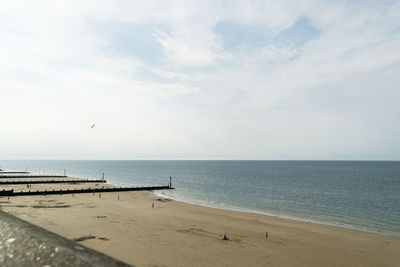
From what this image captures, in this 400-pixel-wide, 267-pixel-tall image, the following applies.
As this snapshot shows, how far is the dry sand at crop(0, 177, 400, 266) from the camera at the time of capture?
2273cm

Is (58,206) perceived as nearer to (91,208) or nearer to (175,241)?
(91,208)

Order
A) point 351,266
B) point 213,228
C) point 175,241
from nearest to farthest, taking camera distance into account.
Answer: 1. point 351,266
2. point 175,241
3. point 213,228

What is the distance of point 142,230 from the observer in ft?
99.7

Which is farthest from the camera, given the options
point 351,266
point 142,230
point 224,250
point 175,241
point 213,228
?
point 213,228

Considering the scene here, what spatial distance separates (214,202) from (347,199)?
31582mm

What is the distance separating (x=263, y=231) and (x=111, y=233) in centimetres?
1754

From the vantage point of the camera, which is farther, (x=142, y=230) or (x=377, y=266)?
(x=142, y=230)

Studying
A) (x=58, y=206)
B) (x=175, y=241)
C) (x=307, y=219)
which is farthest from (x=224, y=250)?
(x=58, y=206)

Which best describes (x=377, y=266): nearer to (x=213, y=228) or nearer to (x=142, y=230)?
(x=213, y=228)

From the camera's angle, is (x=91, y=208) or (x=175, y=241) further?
(x=91, y=208)

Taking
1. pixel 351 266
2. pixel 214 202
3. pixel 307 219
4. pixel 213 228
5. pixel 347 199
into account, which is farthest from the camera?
pixel 347 199

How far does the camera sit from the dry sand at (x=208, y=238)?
22734 mm

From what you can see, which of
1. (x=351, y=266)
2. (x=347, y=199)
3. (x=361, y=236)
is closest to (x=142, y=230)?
(x=351, y=266)

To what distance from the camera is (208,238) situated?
92.4 feet
